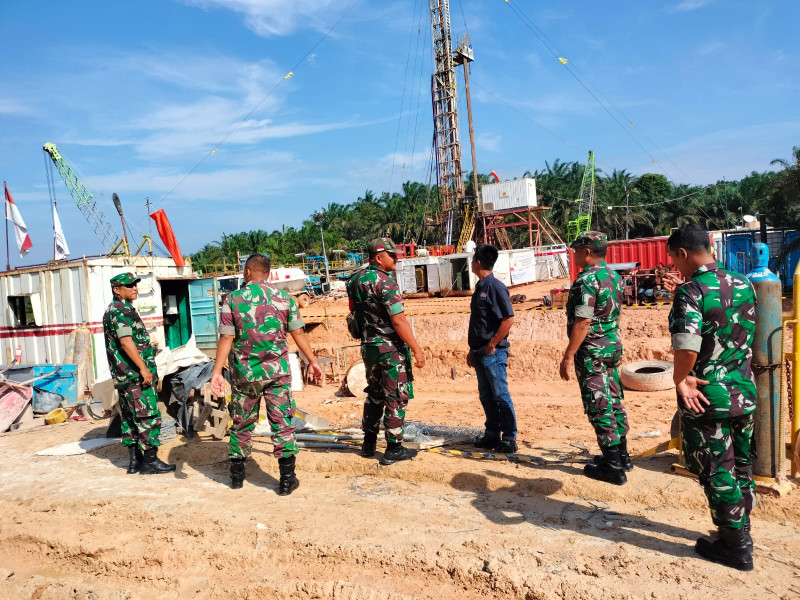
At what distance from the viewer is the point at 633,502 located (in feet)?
13.6

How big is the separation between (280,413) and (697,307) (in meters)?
3.21

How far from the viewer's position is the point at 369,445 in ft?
17.7

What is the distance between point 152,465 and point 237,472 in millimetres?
1181

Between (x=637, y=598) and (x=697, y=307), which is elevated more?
(x=697, y=307)

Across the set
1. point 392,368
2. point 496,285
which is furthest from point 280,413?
point 496,285

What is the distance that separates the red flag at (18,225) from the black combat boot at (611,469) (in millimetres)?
17154

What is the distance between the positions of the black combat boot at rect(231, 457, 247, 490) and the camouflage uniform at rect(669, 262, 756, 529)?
138 inches

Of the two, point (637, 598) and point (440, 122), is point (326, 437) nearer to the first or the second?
point (637, 598)

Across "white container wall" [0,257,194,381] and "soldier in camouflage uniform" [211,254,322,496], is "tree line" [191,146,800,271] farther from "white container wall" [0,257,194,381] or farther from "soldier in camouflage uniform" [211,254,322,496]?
"soldier in camouflage uniform" [211,254,322,496]

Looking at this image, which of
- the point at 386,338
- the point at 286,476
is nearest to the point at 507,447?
the point at 386,338

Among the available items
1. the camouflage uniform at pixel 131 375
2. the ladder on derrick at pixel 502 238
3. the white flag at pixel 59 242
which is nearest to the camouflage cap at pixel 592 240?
the camouflage uniform at pixel 131 375

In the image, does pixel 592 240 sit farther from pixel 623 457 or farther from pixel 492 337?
pixel 623 457

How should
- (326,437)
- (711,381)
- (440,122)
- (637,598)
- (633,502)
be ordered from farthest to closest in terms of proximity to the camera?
1. (440,122)
2. (326,437)
3. (633,502)
4. (711,381)
5. (637,598)

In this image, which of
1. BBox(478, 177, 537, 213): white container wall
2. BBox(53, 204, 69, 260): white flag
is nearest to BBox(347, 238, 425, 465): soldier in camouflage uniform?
BBox(53, 204, 69, 260): white flag
